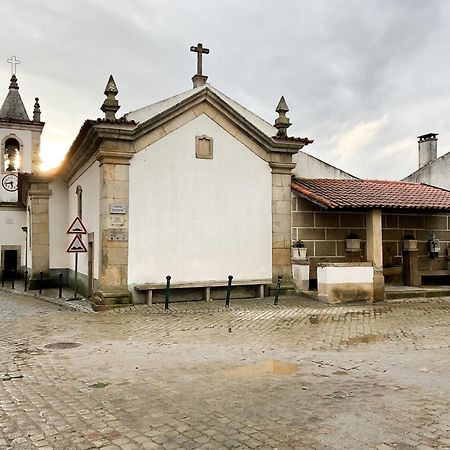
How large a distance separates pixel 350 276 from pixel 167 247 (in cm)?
524

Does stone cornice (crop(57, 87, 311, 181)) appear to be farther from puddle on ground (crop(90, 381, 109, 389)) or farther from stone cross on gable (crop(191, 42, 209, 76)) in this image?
puddle on ground (crop(90, 381, 109, 389))

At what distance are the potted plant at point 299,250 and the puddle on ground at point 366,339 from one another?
6088mm

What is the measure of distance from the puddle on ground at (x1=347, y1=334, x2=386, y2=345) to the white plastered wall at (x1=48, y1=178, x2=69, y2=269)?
14495 millimetres

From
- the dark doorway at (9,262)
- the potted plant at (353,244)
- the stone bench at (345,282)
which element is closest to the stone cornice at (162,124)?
the potted plant at (353,244)

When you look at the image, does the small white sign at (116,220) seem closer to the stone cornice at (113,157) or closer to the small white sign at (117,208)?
the small white sign at (117,208)

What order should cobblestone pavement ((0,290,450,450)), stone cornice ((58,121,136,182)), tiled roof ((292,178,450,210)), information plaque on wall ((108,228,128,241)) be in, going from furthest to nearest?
tiled roof ((292,178,450,210)), information plaque on wall ((108,228,128,241)), stone cornice ((58,121,136,182)), cobblestone pavement ((0,290,450,450))

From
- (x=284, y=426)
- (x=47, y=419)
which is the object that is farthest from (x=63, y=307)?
(x=284, y=426)

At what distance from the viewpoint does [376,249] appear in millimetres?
14570

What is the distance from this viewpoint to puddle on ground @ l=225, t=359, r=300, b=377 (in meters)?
6.66

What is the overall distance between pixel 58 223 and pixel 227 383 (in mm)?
16172

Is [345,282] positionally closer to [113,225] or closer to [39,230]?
[113,225]

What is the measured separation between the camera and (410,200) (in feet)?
52.8

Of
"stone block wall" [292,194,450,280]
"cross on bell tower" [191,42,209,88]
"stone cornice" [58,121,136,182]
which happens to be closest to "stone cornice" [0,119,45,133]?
"stone cornice" [58,121,136,182]

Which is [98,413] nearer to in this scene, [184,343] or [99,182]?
[184,343]
